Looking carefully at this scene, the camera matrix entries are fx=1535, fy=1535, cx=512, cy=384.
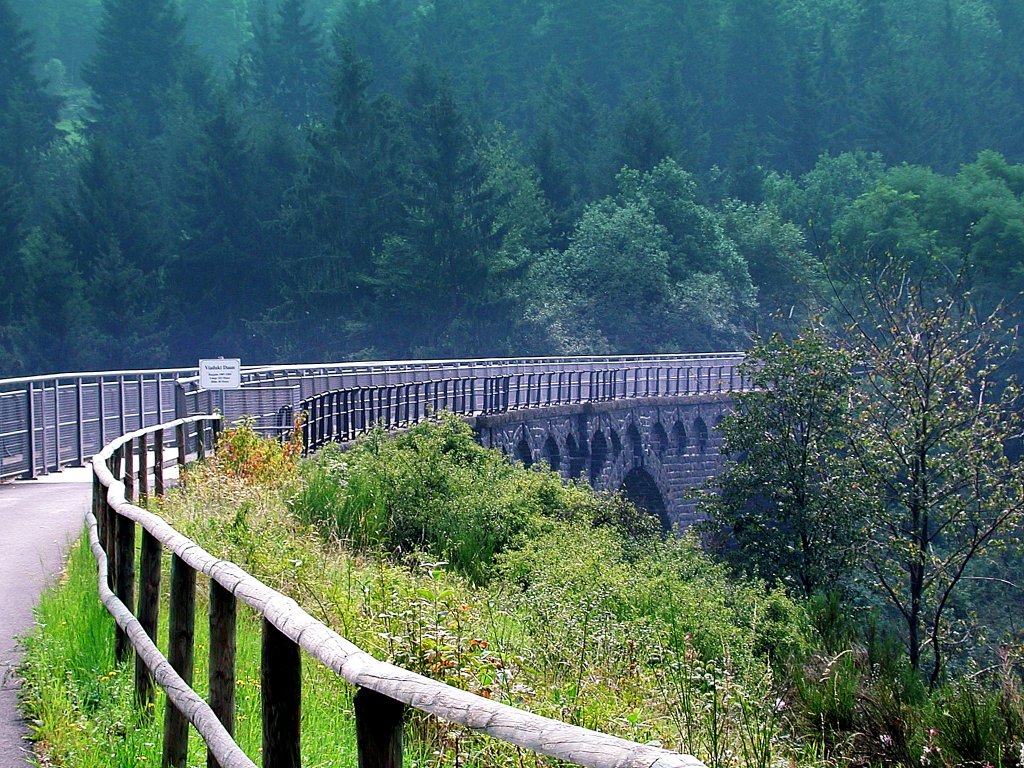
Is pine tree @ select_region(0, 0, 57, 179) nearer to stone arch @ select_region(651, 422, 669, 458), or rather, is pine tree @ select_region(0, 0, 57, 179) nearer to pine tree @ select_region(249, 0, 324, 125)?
pine tree @ select_region(249, 0, 324, 125)

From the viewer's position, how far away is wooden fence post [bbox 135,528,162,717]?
21.9ft

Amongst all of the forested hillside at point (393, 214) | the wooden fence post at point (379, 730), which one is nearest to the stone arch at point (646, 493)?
the forested hillside at point (393, 214)

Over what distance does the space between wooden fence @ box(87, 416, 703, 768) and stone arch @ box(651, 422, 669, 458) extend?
155 feet

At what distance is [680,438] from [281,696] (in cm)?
5372

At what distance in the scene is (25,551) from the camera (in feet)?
42.5

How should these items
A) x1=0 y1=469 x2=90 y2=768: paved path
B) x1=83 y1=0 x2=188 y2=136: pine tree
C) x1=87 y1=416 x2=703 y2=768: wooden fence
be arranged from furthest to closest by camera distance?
x1=83 y1=0 x2=188 y2=136: pine tree, x1=0 y1=469 x2=90 y2=768: paved path, x1=87 y1=416 x2=703 y2=768: wooden fence

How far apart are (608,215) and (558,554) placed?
63176 mm

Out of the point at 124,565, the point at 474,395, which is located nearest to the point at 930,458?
the point at 474,395

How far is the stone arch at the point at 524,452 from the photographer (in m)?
42.4

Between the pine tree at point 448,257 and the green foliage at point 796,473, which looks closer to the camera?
the green foliage at point 796,473

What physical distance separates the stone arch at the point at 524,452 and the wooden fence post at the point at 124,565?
114 feet

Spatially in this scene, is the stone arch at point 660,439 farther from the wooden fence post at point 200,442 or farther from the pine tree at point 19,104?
the pine tree at point 19,104

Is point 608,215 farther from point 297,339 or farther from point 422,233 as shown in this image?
point 297,339

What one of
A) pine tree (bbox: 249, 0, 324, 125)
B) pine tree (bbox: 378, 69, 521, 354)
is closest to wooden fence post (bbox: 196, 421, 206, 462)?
pine tree (bbox: 378, 69, 521, 354)
